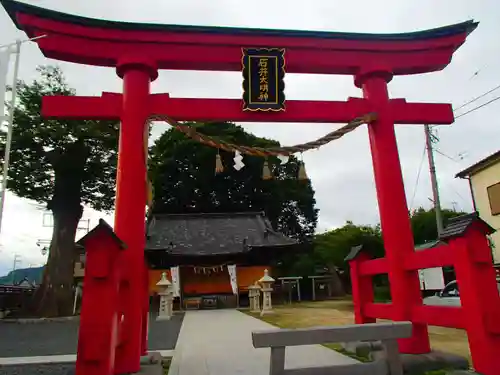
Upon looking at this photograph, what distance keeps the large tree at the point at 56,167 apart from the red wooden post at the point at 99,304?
45.2ft

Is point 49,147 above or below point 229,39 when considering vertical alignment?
above

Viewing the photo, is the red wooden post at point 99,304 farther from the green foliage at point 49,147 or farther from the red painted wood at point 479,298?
the green foliage at point 49,147

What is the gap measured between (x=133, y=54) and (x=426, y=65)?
4.27 m

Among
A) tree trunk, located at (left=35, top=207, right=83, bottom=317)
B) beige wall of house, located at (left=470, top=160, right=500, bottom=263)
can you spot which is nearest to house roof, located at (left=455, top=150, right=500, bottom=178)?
beige wall of house, located at (left=470, top=160, right=500, bottom=263)

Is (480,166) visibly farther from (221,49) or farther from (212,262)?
(221,49)

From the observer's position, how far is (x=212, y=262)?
20.1 meters

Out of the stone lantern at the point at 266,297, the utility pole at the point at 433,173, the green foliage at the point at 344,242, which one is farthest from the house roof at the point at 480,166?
the stone lantern at the point at 266,297

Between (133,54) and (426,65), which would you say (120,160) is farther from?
(426,65)

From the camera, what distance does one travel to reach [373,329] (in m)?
3.60

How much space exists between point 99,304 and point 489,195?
1771 centimetres

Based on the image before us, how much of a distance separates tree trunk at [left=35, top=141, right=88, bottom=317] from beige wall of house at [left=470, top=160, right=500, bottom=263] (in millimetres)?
17690

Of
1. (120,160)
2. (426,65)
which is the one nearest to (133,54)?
(120,160)

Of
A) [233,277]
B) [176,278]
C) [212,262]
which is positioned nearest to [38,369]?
[176,278]

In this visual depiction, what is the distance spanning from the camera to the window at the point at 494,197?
53.0ft
